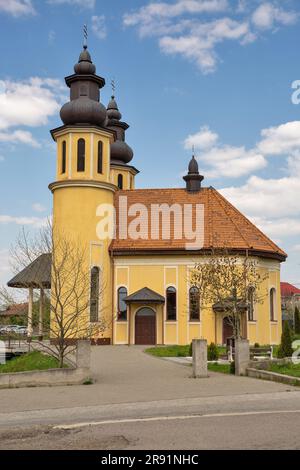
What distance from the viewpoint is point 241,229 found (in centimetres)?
3512

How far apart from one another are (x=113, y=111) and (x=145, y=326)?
76.6 ft

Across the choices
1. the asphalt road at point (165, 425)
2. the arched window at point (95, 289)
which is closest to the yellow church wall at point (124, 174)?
the arched window at point (95, 289)

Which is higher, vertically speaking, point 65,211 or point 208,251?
point 65,211

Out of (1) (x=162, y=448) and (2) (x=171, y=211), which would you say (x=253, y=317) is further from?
(1) (x=162, y=448)

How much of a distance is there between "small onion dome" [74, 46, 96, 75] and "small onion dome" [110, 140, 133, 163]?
12098 mm

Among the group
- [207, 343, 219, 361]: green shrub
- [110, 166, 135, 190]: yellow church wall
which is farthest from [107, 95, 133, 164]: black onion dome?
[207, 343, 219, 361]: green shrub

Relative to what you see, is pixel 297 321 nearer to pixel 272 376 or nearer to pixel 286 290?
pixel 272 376

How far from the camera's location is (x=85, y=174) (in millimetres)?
34062

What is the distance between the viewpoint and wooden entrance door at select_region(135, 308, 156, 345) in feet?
111

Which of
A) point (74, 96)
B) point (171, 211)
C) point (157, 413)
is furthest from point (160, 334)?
point (157, 413)

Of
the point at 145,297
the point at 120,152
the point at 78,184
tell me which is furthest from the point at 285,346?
the point at 120,152

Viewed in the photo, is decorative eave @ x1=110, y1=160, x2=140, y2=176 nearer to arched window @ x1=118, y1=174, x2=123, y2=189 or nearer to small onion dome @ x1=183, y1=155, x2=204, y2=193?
arched window @ x1=118, y1=174, x2=123, y2=189

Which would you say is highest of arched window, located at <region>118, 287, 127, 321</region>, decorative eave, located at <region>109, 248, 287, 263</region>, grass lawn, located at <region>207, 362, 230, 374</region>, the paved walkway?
decorative eave, located at <region>109, 248, 287, 263</region>

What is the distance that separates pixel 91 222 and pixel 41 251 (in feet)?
49.0
